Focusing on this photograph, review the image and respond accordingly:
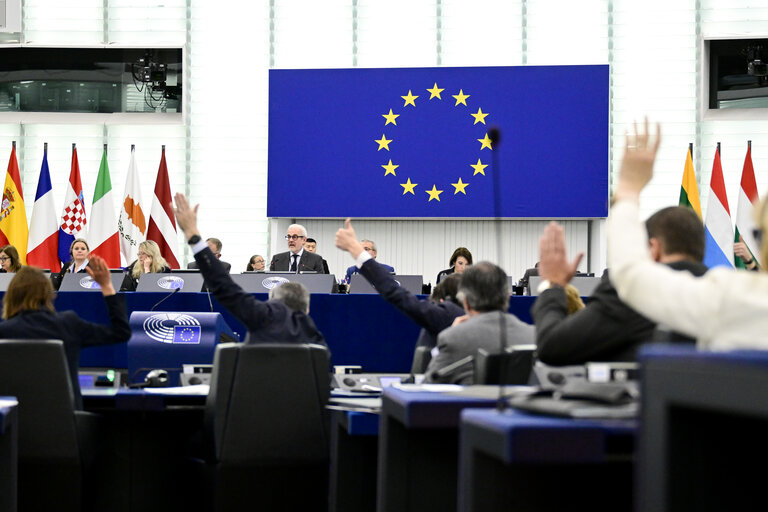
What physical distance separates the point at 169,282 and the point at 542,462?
7.96 meters

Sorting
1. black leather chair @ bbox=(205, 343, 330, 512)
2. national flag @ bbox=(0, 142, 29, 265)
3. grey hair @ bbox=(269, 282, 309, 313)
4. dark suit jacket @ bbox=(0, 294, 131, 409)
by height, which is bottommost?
black leather chair @ bbox=(205, 343, 330, 512)

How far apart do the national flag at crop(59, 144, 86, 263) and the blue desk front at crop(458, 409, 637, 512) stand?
1129 centimetres

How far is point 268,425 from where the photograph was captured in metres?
4.52

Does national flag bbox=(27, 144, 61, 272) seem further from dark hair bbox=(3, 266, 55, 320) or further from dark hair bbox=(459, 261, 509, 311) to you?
dark hair bbox=(459, 261, 509, 311)

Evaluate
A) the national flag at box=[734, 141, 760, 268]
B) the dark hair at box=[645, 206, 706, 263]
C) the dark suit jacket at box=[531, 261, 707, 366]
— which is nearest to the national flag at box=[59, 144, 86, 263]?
the national flag at box=[734, 141, 760, 268]

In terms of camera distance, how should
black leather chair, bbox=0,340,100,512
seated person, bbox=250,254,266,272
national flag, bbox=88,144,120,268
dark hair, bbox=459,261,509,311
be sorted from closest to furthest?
black leather chair, bbox=0,340,100,512 → dark hair, bbox=459,261,509,311 → seated person, bbox=250,254,266,272 → national flag, bbox=88,144,120,268

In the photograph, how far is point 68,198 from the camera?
13422 mm

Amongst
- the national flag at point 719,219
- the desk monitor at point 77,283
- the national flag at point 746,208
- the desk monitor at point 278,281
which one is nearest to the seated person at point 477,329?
the desk monitor at point 278,281

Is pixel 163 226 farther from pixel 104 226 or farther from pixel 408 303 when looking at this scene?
pixel 408 303

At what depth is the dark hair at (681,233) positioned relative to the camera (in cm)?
288

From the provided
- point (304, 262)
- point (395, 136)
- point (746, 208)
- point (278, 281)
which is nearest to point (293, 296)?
point (278, 281)

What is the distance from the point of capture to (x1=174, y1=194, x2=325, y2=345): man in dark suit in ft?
17.1

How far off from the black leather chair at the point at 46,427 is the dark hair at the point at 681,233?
2.46 metres

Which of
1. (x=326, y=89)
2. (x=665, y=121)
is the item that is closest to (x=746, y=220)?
(x=665, y=121)
